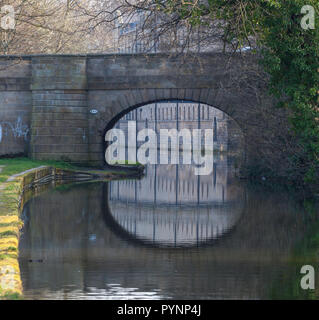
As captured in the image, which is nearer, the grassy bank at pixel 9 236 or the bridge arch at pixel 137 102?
the grassy bank at pixel 9 236

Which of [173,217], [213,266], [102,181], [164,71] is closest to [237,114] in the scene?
[164,71]

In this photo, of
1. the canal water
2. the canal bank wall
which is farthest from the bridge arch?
the canal water

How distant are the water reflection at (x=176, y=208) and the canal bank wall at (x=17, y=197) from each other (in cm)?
154

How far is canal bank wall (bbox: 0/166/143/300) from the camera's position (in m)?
7.79

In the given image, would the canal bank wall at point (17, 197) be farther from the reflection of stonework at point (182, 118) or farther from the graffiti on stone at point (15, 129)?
the reflection of stonework at point (182, 118)

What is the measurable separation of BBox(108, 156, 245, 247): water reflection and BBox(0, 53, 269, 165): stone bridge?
2.94 metres

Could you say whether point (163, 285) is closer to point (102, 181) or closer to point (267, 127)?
point (267, 127)

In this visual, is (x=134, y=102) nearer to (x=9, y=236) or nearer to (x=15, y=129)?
(x=15, y=129)

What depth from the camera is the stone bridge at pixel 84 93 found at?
1037 inches

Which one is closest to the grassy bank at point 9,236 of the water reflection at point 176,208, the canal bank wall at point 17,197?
the canal bank wall at point 17,197

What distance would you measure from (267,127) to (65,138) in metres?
8.23

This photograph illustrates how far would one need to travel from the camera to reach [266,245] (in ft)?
39.2

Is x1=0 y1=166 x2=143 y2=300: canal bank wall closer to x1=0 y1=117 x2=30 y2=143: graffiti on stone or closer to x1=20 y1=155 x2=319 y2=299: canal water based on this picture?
x1=20 y1=155 x2=319 y2=299: canal water

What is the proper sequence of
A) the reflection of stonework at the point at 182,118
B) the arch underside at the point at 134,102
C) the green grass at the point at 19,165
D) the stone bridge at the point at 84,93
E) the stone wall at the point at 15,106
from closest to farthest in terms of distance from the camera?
the green grass at the point at 19,165 → the arch underside at the point at 134,102 → the stone bridge at the point at 84,93 → the stone wall at the point at 15,106 → the reflection of stonework at the point at 182,118
